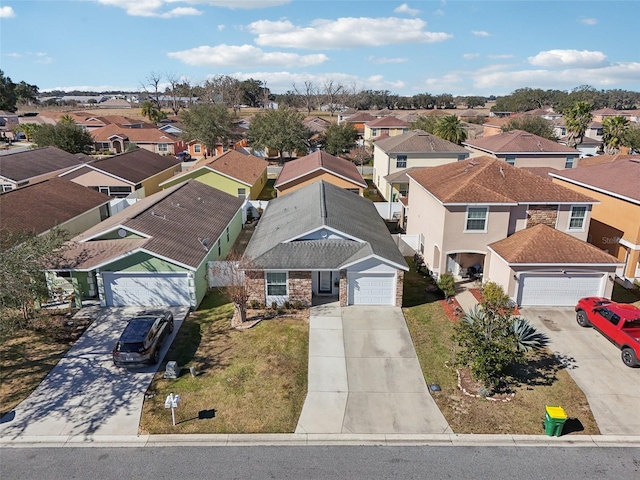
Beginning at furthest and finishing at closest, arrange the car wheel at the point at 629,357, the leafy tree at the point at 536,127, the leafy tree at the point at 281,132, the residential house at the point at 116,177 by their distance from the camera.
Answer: the leafy tree at the point at 536,127, the leafy tree at the point at 281,132, the residential house at the point at 116,177, the car wheel at the point at 629,357

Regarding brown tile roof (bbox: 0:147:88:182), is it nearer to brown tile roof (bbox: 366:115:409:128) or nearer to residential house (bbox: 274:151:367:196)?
residential house (bbox: 274:151:367:196)

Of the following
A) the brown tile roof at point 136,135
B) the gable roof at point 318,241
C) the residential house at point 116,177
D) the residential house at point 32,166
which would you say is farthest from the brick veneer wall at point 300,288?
the brown tile roof at point 136,135

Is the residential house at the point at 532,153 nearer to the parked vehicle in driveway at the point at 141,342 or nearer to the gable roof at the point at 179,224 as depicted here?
the gable roof at the point at 179,224

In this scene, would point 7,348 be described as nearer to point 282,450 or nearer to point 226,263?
point 226,263

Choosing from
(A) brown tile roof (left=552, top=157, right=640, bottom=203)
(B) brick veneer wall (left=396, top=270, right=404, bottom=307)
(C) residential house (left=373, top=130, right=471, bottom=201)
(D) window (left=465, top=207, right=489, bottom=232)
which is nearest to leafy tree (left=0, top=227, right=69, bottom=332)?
(B) brick veneer wall (left=396, top=270, right=404, bottom=307)

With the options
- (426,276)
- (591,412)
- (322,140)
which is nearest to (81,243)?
(426,276)

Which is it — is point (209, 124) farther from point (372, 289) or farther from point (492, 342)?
point (492, 342)

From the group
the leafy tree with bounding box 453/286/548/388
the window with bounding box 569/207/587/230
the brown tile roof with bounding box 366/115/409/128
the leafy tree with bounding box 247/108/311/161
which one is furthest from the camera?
the brown tile roof with bounding box 366/115/409/128
